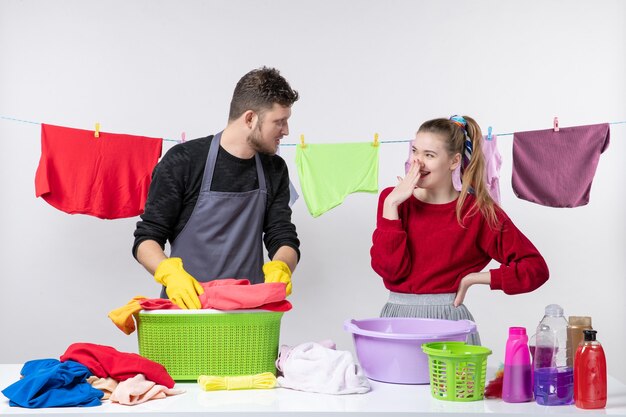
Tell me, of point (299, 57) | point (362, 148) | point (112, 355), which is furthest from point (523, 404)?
point (299, 57)

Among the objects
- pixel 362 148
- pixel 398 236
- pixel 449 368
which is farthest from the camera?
pixel 362 148

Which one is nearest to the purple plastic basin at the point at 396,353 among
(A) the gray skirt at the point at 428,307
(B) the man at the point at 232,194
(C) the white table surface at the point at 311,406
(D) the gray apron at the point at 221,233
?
(C) the white table surface at the point at 311,406

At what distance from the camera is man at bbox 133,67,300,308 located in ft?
9.32

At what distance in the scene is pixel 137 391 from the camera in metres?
1.83

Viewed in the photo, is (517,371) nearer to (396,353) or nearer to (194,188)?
(396,353)

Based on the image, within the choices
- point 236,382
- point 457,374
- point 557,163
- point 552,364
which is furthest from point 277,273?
point 557,163

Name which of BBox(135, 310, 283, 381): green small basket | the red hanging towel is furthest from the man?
the red hanging towel

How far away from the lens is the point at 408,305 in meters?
2.62

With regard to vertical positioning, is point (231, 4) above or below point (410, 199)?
above

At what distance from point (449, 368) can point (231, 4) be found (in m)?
3.21

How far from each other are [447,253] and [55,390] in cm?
133

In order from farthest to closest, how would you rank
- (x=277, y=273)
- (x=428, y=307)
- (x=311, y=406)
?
(x=428, y=307) → (x=277, y=273) → (x=311, y=406)

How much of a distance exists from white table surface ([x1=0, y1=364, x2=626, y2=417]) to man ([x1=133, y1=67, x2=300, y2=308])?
93 centimetres

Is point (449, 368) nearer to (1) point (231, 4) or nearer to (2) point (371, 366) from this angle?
(2) point (371, 366)
